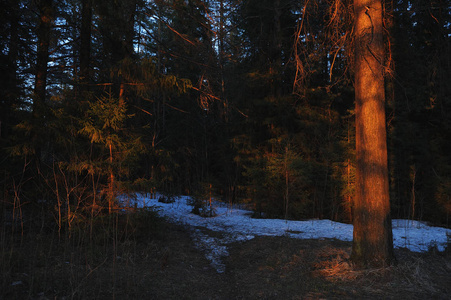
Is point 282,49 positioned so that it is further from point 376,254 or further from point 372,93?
point 376,254

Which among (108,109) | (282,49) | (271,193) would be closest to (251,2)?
(282,49)

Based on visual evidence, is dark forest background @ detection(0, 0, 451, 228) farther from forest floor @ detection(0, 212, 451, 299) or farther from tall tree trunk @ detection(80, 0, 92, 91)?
forest floor @ detection(0, 212, 451, 299)

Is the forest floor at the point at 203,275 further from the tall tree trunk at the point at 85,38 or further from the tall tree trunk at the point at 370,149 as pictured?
the tall tree trunk at the point at 85,38

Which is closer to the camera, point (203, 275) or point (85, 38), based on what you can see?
point (203, 275)

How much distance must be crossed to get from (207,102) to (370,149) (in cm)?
464

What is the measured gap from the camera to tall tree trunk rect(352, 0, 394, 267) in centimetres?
477

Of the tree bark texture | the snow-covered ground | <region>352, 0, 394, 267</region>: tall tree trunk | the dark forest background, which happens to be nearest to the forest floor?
<region>352, 0, 394, 267</region>: tall tree trunk

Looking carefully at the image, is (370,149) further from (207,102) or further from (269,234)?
(207,102)

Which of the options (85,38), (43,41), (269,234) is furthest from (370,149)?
(43,41)

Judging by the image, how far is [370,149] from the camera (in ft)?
16.2

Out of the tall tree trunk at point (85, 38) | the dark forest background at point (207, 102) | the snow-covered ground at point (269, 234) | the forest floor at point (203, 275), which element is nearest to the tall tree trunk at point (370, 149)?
the forest floor at point (203, 275)

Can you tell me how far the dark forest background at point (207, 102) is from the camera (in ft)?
20.9

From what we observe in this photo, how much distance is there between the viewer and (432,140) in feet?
52.7

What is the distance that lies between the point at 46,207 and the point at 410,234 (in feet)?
34.7
